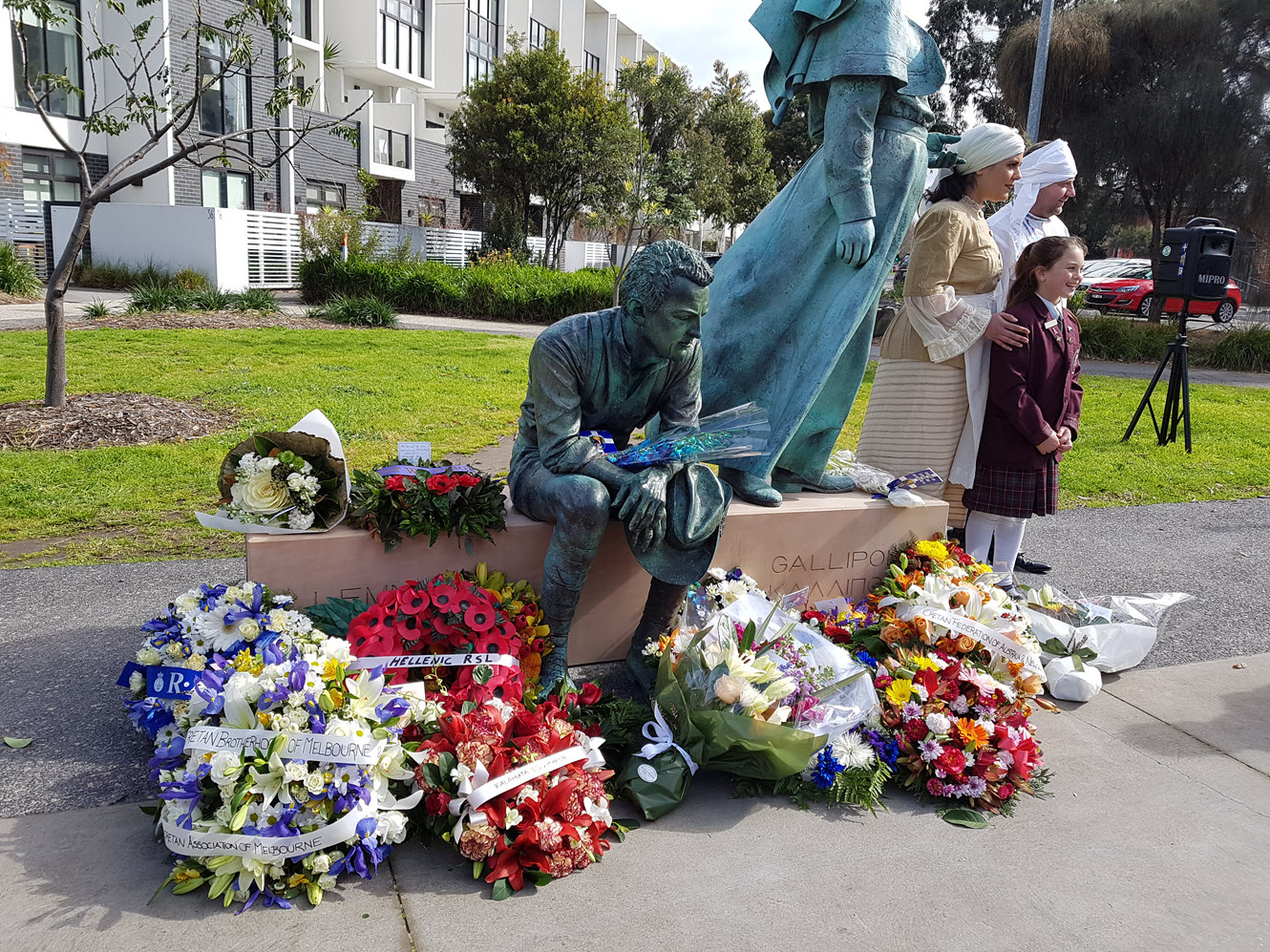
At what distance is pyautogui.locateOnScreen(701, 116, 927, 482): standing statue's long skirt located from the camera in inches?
151

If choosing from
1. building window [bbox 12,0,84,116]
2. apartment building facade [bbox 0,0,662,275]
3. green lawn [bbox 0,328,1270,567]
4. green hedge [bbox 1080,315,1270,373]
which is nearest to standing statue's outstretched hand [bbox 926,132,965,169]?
green lawn [bbox 0,328,1270,567]

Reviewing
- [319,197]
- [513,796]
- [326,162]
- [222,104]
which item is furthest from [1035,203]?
[326,162]

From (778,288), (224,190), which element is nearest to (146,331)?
(778,288)

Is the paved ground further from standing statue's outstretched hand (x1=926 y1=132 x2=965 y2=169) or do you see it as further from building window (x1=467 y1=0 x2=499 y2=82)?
building window (x1=467 y1=0 x2=499 y2=82)

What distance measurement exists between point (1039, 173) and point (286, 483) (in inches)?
144

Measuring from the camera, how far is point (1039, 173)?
461 centimetres

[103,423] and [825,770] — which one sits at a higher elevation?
[103,423]

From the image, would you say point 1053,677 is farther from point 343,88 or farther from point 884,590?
point 343,88

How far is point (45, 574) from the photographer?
435 cm

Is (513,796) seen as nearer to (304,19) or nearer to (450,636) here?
(450,636)

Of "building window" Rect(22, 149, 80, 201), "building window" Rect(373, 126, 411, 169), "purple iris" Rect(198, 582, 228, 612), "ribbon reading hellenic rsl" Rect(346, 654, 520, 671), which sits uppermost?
"building window" Rect(373, 126, 411, 169)

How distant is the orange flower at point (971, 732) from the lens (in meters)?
2.92

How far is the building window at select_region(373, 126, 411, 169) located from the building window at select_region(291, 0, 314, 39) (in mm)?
3606

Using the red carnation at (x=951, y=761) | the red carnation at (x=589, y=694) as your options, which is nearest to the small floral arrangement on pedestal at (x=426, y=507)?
the red carnation at (x=589, y=694)
